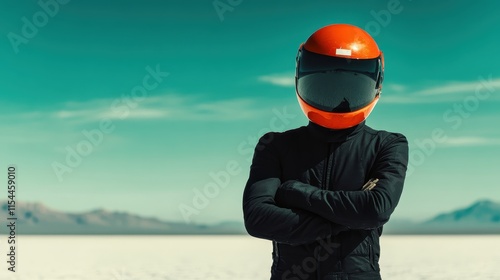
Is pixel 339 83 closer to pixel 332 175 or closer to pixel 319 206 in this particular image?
pixel 332 175

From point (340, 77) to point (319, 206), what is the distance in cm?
63

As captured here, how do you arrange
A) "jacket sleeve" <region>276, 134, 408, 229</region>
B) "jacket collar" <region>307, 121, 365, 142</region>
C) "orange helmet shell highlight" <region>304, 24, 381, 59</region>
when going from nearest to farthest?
"jacket sleeve" <region>276, 134, 408, 229</region>, "orange helmet shell highlight" <region>304, 24, 381, 59</region>, "jacket collar" <region>307, 121, 365, 142</region>

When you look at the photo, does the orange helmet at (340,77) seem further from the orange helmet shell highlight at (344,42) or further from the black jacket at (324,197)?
the black jacket at (324,197)

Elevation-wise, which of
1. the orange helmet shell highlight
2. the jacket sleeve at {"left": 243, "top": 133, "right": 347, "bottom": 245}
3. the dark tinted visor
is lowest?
the jacket sleeve at {"left": 243, "top": 133, "right": 347, "bottom": 245}

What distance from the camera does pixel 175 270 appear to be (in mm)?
15812

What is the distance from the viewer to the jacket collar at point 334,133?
3049mm

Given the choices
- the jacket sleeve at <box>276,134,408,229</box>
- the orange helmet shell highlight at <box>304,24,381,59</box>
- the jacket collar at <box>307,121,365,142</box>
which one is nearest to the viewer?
the jacket sleeve at <box>276,134,408,229</box>

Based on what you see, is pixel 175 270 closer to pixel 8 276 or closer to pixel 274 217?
pixel 8 276

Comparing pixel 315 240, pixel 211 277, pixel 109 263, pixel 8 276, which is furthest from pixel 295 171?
pixel 109 263

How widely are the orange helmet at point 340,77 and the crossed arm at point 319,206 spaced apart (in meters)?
0.26

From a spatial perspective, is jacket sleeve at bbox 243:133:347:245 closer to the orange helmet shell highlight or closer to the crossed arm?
the crossed arm

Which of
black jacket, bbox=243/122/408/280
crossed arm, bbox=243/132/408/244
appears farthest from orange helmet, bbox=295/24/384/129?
crossed arm, bbox=243/132/408/244

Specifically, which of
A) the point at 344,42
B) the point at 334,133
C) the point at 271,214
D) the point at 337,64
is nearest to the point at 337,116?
the point at 334,133

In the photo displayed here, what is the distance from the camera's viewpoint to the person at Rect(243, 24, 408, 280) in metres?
2.86
